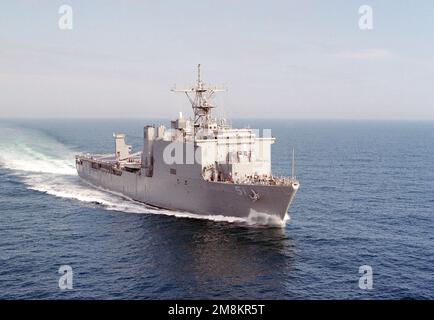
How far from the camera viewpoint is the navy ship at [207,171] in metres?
35.8

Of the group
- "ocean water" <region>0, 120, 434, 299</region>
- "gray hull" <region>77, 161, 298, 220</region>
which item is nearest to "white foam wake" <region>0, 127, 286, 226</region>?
"ocean water" <region>0, 120, 434, 299</region>

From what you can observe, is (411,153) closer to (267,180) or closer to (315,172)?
(315,172)

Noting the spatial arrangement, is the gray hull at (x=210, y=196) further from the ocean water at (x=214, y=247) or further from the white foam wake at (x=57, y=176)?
the ocean water at (x=214, y=247)

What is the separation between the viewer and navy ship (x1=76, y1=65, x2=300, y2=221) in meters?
35.8

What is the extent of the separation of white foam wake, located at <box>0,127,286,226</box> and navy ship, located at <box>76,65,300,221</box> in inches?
27.7

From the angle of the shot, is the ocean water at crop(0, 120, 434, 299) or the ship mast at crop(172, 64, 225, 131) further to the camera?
the ship mast at crop(172, 64, 225, 131)

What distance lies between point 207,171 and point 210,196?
7.06 ft

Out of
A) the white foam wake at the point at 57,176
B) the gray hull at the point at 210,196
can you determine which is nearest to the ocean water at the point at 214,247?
the white foam wake at the point at 57,176

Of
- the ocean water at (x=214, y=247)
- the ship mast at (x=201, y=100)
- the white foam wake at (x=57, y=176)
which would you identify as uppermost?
the ship mast at (x=201, y=100)

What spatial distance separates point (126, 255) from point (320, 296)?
528 inches

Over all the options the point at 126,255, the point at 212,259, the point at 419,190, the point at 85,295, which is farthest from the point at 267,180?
the point at 419,190

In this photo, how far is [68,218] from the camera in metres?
39.7

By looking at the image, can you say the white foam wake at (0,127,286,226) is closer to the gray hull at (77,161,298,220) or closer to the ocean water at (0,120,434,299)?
the ocean water at (0,120,434,299)

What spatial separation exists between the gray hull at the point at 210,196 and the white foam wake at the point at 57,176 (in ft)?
1.75
